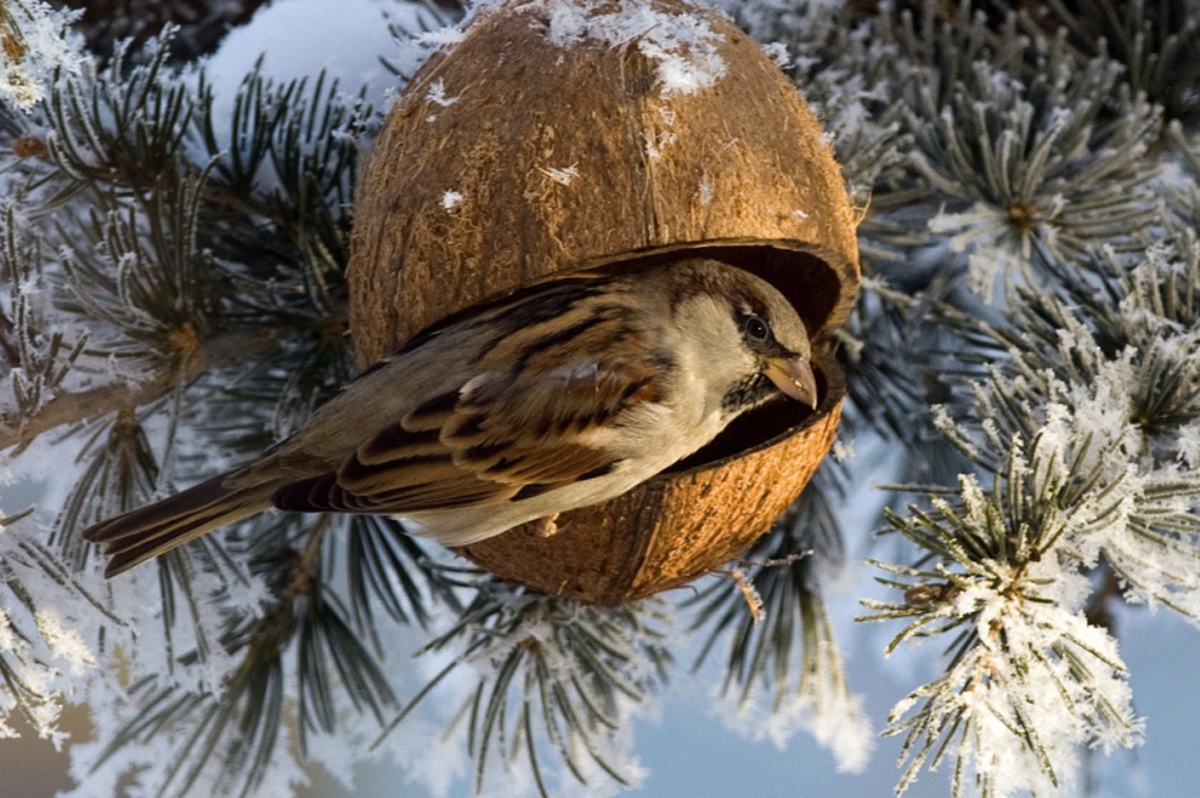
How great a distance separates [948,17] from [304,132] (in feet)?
3.45

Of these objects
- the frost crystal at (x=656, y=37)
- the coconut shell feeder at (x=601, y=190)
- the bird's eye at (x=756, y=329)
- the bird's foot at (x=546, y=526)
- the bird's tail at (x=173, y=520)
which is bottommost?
the bird's tail at (x=173, y=520)

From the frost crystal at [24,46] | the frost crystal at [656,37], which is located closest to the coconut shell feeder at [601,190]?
the frost crystal at [656,37]

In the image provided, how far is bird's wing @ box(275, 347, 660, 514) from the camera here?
66.0 inches

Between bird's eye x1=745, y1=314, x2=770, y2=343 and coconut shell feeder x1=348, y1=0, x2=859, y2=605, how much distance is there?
6.9 inches

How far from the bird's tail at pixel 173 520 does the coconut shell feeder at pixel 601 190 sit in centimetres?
24

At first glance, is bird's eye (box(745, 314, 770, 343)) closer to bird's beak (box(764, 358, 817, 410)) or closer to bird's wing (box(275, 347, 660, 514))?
bird's beak (box(764, 358, 817, 410))

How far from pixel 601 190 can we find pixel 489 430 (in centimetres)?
33

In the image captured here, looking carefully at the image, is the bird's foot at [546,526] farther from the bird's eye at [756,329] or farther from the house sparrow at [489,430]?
the bird's eye at [756,329]

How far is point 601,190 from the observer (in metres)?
1.59

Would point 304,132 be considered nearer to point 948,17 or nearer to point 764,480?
point 764,480

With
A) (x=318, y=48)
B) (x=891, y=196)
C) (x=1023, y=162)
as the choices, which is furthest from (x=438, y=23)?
(x=1023, y=162)

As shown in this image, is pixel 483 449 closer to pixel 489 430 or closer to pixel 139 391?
pixel 489 430

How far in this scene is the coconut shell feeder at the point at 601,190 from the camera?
1.58 metres

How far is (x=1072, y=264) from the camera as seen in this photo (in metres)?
1.91
